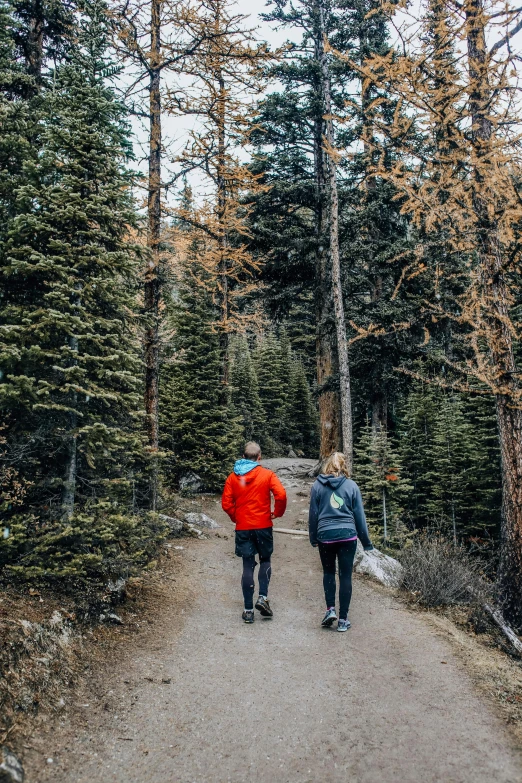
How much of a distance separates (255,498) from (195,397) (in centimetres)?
999

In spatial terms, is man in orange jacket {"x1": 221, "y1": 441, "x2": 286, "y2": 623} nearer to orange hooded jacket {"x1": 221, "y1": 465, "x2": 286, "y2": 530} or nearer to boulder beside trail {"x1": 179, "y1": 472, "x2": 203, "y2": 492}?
orange hooded jacket {"x1": 221, "y1": 465, "x2": 286, "y2": 530}

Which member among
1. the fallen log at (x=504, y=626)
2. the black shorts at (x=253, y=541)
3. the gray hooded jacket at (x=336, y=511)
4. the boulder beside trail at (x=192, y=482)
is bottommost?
the fallen log at (x=504, y=626)

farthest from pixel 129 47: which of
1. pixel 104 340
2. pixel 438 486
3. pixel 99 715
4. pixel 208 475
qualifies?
pixel 438 486

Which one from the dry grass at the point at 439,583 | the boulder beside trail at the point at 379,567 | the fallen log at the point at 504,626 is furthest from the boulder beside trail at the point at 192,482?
the fallen log at the point at 504,626

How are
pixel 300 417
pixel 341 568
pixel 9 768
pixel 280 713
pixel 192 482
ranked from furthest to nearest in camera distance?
1. pixel 300 417
2. pixel 192 482
3. pixel 341 568
4. pixel 280 713
5. pixel 9 768

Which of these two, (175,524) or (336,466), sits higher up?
(336,466)

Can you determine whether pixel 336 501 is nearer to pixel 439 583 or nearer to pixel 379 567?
pixel 439 583

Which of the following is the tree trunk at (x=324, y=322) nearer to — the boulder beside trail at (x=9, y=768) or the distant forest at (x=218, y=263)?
the distant forest at (x=218, y=263)

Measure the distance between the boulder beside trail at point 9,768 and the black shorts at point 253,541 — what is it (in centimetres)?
336

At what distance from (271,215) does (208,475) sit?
32.7 ft

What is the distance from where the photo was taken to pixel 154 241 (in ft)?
30.4

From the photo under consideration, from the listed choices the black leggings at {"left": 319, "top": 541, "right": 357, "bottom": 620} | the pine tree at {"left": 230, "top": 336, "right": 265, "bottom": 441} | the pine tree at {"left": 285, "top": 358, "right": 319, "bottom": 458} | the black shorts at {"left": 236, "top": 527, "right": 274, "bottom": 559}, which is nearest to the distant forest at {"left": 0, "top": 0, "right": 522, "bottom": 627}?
the black shorts at {"left": 236, "top": 527, "right": 274, "bottom": 559}

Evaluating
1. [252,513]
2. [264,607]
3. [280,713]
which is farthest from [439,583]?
[280,713]

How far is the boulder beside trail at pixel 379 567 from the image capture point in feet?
27.4
